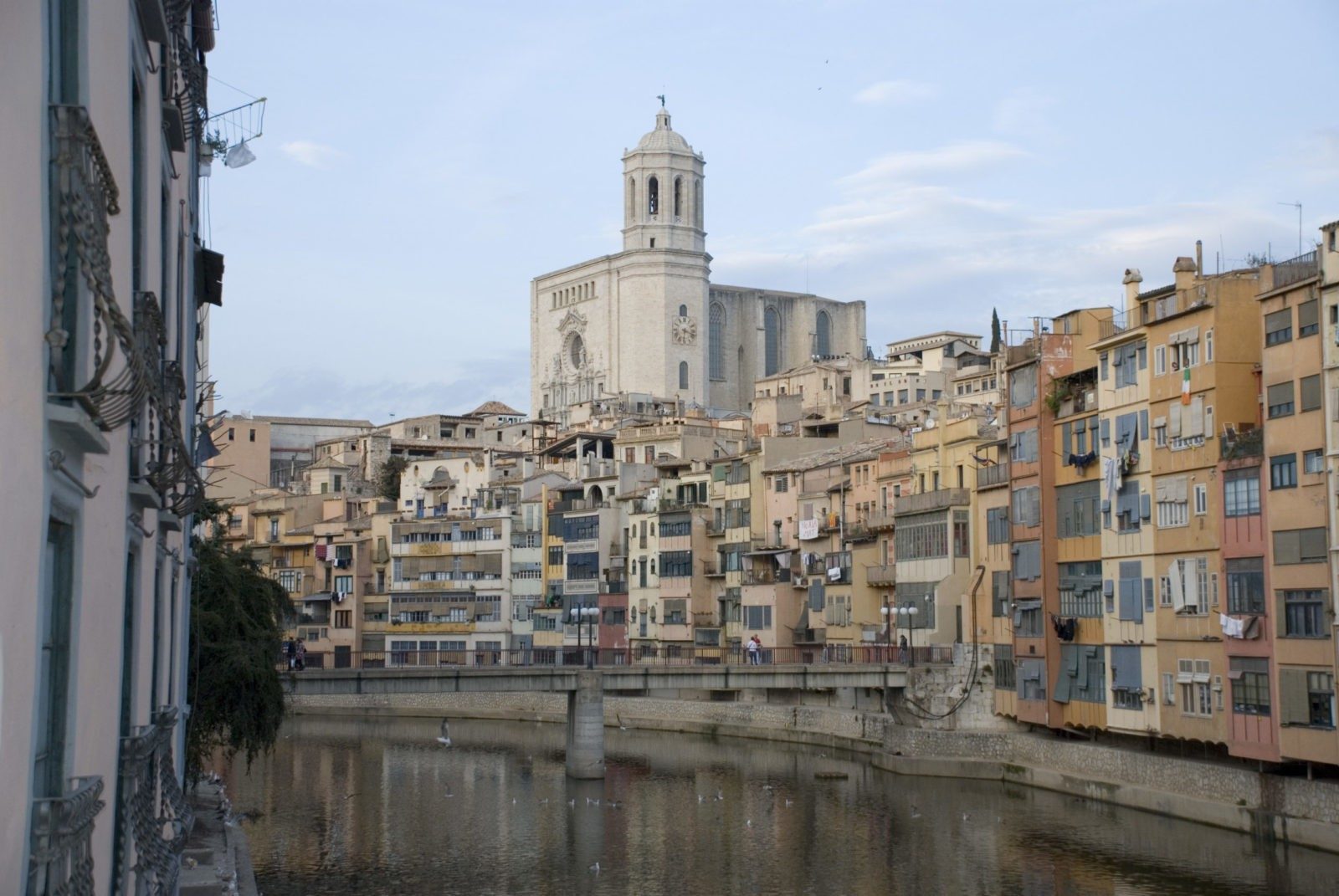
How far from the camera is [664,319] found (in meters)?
155

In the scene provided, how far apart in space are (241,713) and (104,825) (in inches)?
1103

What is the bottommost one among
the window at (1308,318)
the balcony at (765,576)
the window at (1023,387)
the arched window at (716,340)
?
the balcony at (765,576)

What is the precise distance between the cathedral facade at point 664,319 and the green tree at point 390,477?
32410 millimetres

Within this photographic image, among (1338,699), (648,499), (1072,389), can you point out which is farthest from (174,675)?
(648,499)

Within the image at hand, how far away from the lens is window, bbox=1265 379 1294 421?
1464 inches

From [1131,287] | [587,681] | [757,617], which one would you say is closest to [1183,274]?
[1131,287]

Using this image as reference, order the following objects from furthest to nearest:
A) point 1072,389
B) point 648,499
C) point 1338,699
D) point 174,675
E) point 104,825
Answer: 1. point 648,499
2. point 1072,389
3. point 1338,699
4. point 174,675
5. point 104,825

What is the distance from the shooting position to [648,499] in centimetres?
8225

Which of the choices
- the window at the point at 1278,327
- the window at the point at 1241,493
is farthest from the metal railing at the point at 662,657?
the window at the point at 1278,327

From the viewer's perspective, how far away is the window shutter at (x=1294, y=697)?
3622 centimetres

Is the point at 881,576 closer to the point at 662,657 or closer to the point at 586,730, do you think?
the point at 662,657

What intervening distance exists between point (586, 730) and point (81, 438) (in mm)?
47028

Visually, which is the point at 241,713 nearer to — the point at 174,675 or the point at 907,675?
the point at 174,675

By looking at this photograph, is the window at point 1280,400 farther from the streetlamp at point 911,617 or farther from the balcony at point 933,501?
the streetlamp at point 911,617
